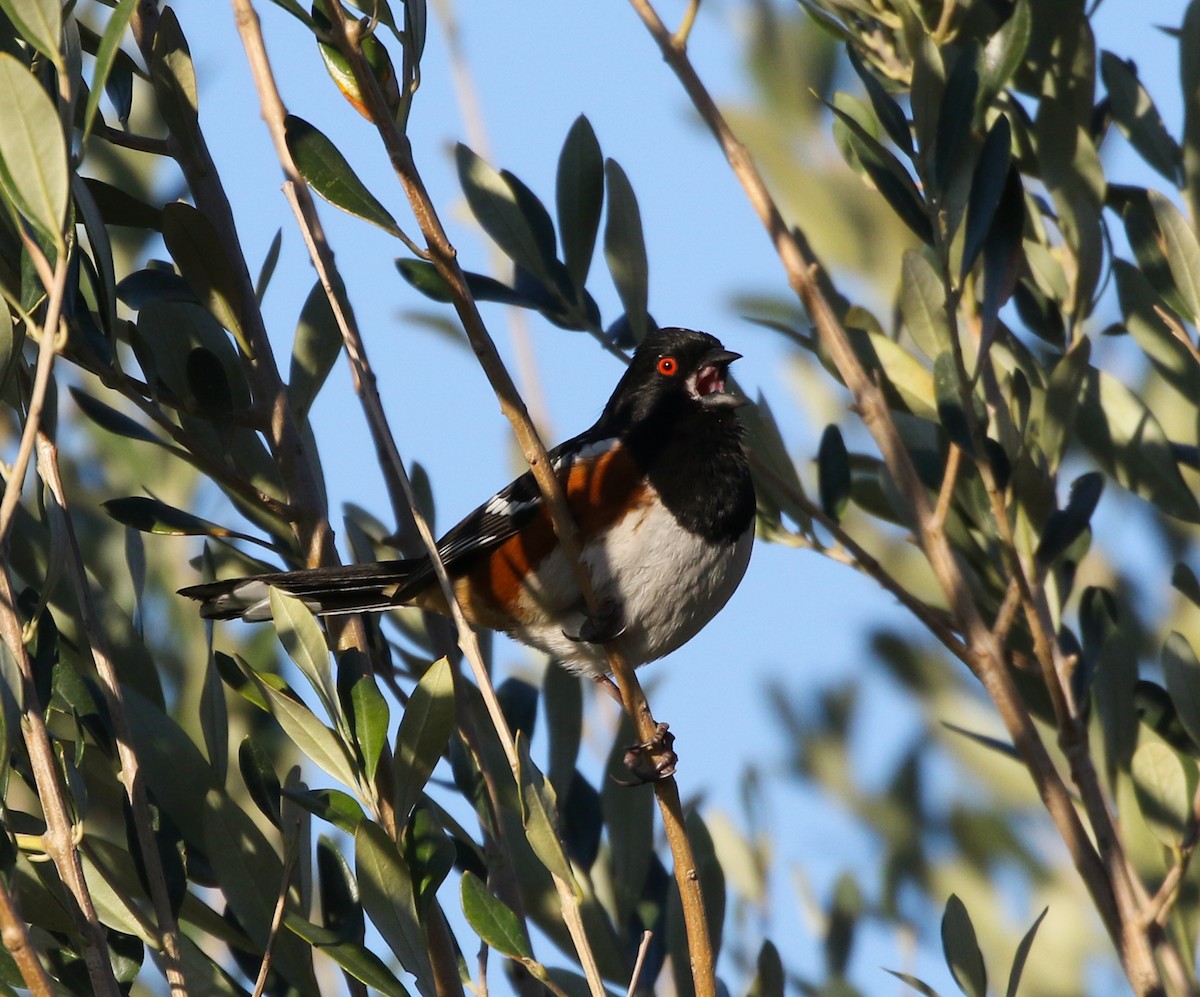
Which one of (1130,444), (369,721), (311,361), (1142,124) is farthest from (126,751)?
(1142,124)

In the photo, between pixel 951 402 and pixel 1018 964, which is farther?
pixel 951 402

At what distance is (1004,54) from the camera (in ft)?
7.13

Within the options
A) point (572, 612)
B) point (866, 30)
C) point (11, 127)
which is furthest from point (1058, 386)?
point (11, 127)

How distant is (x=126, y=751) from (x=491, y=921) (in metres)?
0.47

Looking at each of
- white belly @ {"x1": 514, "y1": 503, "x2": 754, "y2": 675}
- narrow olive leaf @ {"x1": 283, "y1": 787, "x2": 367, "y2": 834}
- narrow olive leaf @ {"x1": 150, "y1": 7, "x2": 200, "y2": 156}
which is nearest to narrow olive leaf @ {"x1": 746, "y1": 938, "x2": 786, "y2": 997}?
narrow olive leaf @ {"x1": 283, "y1": 787, "x2": 367, "y2": 834}

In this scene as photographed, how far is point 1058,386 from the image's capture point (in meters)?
2.18

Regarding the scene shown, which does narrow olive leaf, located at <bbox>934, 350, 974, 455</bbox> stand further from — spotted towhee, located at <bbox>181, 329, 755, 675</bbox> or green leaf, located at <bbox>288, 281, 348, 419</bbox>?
green leaf, located at <bbox>288, 281, 348, 419</bbox>

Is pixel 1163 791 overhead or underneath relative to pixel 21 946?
overhead

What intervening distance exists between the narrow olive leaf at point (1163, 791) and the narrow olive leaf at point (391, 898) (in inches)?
40.6

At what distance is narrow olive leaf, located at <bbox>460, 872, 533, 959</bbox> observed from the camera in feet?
5.02

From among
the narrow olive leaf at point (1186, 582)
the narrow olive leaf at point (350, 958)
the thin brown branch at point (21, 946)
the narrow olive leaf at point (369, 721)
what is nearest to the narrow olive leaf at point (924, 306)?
the narrow olive leaf at point (1186, 582)

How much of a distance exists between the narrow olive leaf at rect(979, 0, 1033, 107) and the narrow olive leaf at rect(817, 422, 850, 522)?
0.58m

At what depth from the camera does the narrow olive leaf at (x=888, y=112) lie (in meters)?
2.18

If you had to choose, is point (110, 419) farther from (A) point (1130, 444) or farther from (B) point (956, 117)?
(A) point (1130, 444)
